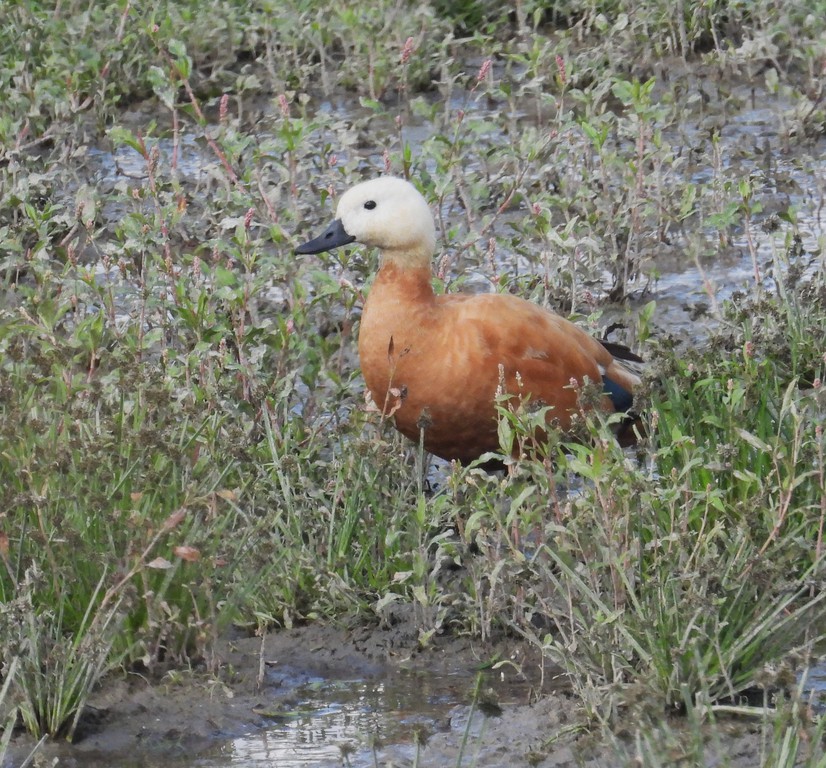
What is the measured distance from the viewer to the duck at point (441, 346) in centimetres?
502

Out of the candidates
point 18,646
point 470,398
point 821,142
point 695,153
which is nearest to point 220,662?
point 18,646

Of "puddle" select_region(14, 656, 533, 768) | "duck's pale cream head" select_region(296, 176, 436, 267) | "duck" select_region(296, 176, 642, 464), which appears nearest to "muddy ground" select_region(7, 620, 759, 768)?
"puddle" select_region(14, 656, 533, 768)

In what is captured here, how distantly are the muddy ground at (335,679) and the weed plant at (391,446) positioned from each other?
0.08 metres

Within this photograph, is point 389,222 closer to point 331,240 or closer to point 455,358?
point 331,240

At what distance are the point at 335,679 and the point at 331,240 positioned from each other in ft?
5.15

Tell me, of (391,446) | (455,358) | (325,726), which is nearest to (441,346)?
(455,358)

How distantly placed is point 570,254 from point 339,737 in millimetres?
2595

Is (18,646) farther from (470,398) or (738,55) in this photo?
(738,55)

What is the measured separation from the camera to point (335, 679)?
4.53 metres

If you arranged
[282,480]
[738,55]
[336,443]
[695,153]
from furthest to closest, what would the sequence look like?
[738,55] < [695,153] < [336,443] < [282,480]

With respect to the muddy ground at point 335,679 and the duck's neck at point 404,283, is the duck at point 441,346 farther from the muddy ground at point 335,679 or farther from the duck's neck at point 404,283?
the muddy ground at point 335,679

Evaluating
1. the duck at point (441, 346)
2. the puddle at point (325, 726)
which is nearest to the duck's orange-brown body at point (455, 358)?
the duck at point (441, 346)

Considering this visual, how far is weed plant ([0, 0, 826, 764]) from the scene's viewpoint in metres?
3.88

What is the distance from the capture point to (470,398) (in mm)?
5000
